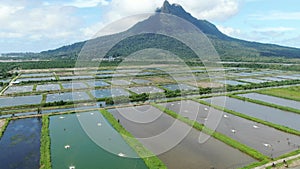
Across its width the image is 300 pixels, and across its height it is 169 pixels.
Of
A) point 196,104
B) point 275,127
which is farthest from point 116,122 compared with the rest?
point 275,127

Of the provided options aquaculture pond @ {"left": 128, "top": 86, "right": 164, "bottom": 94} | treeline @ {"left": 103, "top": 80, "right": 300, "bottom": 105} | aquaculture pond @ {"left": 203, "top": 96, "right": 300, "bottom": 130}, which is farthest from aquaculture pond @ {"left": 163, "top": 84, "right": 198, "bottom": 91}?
aquaculture pond @ {"left": 203, "top": 96, "right": 300, "bottom": 130}

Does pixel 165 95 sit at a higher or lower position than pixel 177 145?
higher

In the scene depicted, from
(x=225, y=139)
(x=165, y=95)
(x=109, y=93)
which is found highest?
(x=165, y=95)

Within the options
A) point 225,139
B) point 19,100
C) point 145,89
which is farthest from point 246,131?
point 19,100

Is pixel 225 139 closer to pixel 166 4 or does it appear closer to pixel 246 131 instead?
pixel 246 131

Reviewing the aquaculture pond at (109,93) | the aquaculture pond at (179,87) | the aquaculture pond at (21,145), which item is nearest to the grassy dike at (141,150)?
the aquaculture pond at (21,145)

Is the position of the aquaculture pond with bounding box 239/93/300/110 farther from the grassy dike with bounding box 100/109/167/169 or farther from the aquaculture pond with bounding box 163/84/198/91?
the grassy dike with bounding box 100/109/167/169

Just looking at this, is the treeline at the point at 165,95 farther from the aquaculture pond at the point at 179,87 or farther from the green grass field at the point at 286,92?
the aquaculture pond at the point at 179,87
